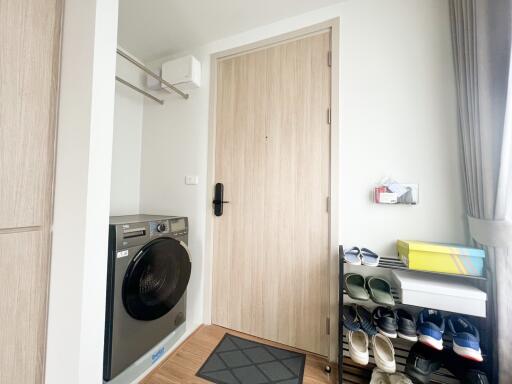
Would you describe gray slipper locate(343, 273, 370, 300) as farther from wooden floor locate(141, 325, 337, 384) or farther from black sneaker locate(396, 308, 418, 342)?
wooden floor locate(141, 325, 337, 384)

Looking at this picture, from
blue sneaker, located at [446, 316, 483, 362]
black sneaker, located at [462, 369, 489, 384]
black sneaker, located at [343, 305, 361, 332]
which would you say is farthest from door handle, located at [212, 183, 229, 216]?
black sneaker, located at [462, 369, 489, 384]

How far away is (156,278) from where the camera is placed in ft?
4.40

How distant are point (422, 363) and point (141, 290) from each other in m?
1.58

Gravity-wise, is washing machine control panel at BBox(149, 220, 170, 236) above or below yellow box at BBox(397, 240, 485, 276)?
above

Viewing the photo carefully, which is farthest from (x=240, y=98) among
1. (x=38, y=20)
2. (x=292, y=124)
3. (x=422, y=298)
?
(x=422, y=298)

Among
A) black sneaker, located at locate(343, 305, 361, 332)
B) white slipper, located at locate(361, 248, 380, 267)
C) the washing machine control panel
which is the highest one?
the washing machine control panel

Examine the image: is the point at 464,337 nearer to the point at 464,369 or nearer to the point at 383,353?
the point at 464,369

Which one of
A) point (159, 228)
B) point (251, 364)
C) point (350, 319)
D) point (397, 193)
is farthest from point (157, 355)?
point (397, 193)

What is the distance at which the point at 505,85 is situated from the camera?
95cm

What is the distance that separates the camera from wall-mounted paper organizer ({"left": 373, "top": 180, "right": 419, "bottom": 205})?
1.26 meters

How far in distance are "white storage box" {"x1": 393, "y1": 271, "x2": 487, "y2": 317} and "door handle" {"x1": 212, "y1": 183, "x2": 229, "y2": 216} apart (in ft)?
4.27

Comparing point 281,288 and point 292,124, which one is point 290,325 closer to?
point 281,288

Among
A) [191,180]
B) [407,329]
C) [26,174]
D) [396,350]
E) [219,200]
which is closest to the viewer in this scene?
[26,174]

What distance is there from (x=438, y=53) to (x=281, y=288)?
73.4 inches
